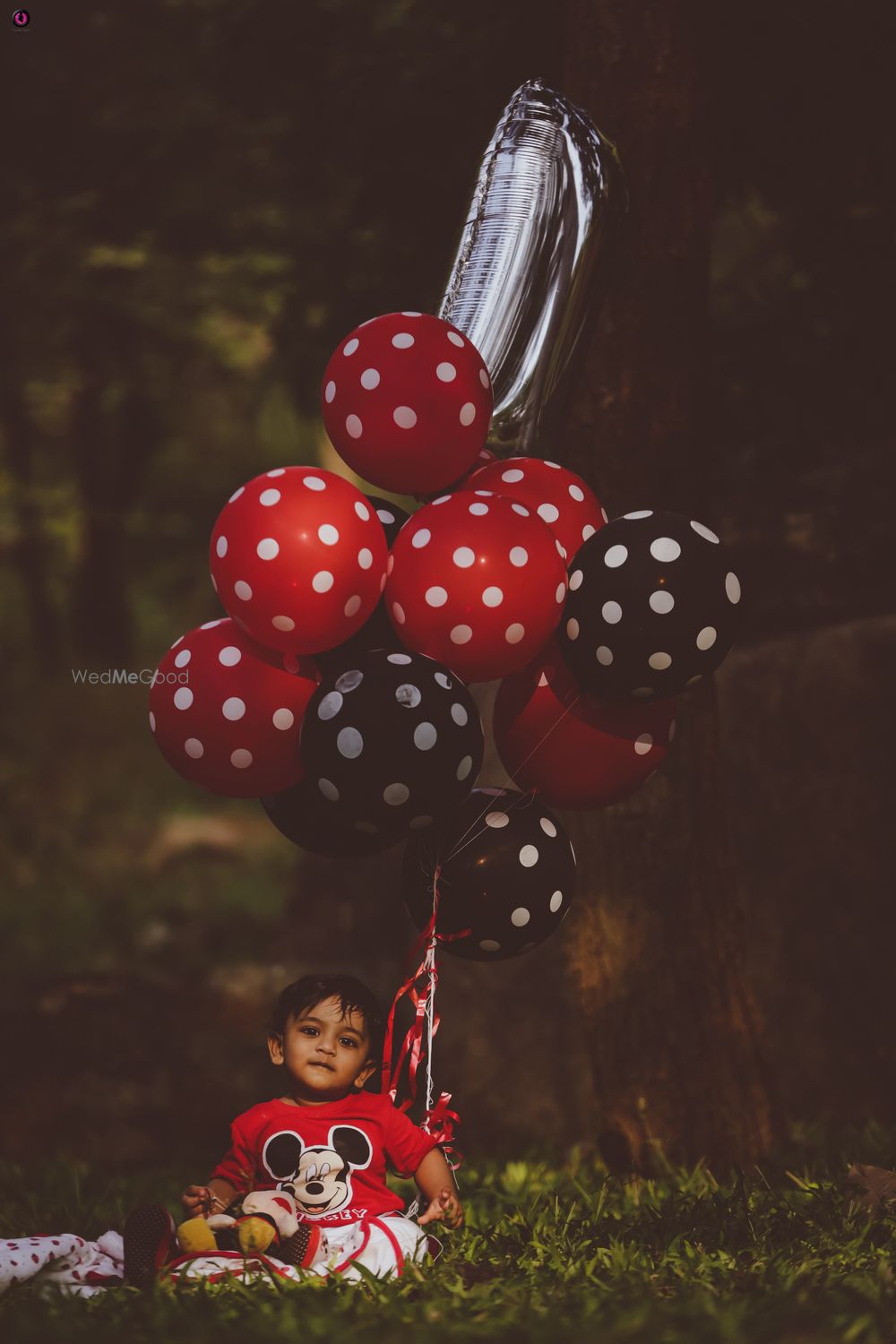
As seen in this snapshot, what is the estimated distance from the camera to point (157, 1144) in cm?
522

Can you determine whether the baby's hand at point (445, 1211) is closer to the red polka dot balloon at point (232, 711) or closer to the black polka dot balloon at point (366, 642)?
the red polka dot balloon at point (232, 711)

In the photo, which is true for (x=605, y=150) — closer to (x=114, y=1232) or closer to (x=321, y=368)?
(x=321, y=368)

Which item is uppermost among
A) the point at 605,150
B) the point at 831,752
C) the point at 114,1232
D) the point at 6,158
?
the point at 6,158

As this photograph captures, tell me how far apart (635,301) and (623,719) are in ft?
5.26

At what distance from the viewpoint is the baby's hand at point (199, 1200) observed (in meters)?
2.82

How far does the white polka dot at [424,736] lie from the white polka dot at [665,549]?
58 cm

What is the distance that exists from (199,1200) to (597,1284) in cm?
86

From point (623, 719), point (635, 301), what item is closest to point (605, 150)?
point (635, 301)

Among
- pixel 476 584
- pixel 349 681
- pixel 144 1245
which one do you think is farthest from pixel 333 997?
pixel 476 584

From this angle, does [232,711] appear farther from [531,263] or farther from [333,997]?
[531,263]

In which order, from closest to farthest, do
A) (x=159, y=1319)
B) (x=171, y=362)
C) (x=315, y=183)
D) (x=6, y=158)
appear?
(x=159, y=1319), (x=315, y=183), (x=6, y=158), (x=171, y=362)

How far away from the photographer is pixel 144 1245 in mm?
2703

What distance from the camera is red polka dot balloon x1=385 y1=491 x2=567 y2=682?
2590 mm

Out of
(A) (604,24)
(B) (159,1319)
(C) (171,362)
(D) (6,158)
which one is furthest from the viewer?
A: (C) (171,362)
